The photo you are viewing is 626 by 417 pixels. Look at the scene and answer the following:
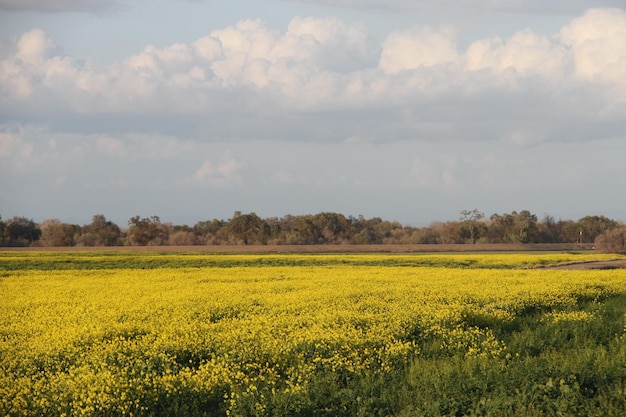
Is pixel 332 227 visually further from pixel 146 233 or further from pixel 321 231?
pixel 146 233

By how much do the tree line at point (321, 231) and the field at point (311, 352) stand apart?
59.5 meters

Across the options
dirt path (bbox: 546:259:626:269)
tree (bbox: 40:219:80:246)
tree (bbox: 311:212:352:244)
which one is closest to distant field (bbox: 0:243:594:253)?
tree (bbox: 40:219:80:246)

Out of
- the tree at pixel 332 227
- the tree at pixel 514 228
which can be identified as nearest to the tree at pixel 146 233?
the tree at pixel 332 227

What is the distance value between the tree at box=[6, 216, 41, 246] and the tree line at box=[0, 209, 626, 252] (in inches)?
236

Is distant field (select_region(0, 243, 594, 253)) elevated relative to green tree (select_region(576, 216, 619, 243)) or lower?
lower

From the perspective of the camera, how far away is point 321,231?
93312mm

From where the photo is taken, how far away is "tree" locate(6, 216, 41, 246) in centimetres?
7025

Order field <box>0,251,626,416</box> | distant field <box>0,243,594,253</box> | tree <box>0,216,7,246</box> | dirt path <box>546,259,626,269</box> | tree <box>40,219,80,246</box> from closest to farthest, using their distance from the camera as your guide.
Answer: field <box>0,251,626,416</box> < dirt path <box>546,259,626,269</box> < tree <box>0,216,7,246</box> < distant field <box>0,243,594,253</box> < tree <box>40,219,80,246</box>

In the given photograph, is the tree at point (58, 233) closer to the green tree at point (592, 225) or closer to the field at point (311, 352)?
the field at point (311, 352)

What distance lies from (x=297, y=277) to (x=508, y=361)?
63.1 feet

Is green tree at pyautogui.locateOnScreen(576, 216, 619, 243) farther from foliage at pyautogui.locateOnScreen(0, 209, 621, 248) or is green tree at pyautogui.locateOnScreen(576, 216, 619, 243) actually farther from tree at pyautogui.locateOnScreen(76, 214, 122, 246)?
tree at pyautogui.locateOnScreen(76, 214, 122, 246)

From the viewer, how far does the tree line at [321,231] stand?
83.6 m

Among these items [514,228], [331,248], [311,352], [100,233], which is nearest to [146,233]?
[100,233]

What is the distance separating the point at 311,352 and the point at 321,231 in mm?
79297
